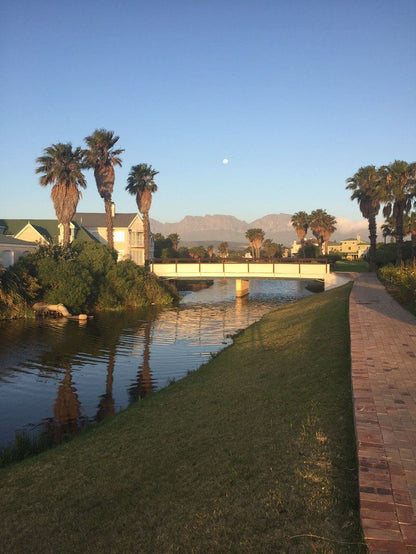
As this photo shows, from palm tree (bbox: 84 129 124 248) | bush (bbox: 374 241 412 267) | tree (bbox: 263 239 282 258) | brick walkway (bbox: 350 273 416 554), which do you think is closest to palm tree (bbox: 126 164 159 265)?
palm tree (bbox: 84 129 124 248)

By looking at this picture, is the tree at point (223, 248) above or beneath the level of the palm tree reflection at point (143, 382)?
above

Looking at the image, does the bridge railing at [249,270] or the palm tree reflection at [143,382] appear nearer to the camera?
the palm tree reflection at [143,382]

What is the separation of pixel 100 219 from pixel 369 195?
3991cm

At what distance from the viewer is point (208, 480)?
577 cm

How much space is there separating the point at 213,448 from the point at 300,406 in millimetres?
2048

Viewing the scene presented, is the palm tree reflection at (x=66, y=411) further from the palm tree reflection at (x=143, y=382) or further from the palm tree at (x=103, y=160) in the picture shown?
the palm tree at (x=103, y=160)

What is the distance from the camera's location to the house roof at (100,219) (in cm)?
6317

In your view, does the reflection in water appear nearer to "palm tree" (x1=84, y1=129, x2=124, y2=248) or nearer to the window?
"palm tree" (x1=84, y1=129, x2=124, y2=248)

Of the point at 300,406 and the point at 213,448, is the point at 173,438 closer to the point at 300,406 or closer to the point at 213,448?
the point at 213,448

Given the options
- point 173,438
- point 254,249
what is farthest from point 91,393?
point 254,249

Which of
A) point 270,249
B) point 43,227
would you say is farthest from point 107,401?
point 270,249

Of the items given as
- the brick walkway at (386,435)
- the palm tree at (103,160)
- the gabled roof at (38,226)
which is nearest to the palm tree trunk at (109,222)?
the palm tree at (103,160)

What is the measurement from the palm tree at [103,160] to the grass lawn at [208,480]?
41.4m

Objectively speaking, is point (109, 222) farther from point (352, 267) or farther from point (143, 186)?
point (352, 267)
